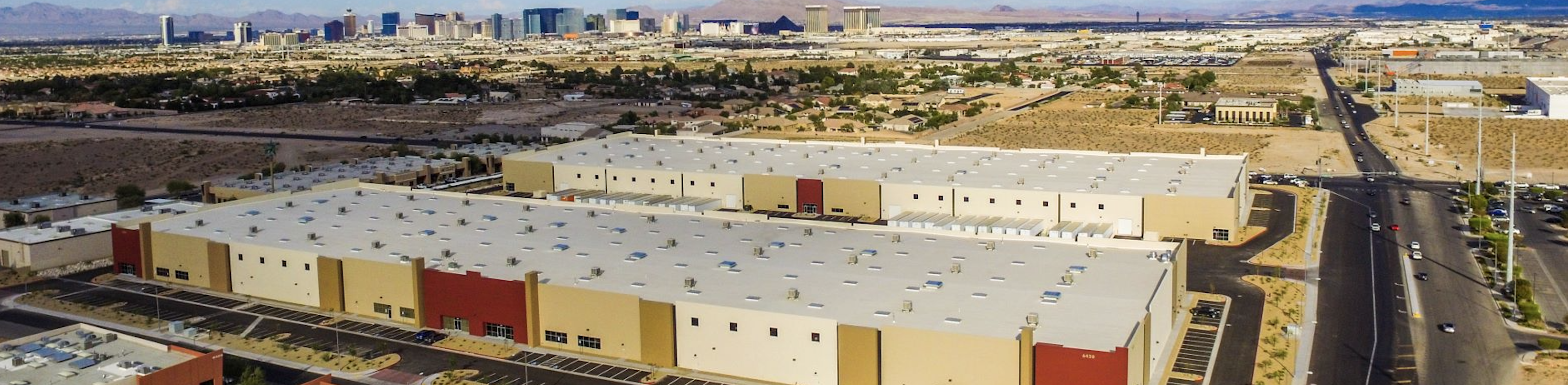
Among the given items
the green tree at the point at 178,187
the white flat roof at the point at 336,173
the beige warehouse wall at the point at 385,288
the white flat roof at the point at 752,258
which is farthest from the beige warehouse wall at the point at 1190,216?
the green tree at the point at 178,187

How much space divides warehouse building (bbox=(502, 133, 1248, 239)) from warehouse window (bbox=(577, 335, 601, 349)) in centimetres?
1243

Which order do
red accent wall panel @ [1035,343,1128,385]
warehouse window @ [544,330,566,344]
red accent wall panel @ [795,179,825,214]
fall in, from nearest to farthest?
red accent wall panel @ [1035,343,1128,385] < warehouse window @ [544,330,566,344] < red accent wall panel @ [795,179,825,214]

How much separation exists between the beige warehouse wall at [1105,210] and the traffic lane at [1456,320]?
8.78m

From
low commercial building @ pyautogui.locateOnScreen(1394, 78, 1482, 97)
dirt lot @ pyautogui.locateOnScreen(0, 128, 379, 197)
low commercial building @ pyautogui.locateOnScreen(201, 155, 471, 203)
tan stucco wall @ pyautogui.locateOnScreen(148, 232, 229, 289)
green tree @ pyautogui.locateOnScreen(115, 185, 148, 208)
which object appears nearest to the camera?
tan stucco wall @ pyautogui.locateOnScreen(148, 232, 229, 289)

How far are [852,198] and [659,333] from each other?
2072cm

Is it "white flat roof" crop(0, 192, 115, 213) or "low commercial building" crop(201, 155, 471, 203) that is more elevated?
"low commercial building" crop(201, 155, 471, 203)

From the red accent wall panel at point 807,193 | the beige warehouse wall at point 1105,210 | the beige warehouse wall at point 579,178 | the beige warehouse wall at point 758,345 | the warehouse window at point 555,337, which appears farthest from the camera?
the beige warehouse wall at point 579,178

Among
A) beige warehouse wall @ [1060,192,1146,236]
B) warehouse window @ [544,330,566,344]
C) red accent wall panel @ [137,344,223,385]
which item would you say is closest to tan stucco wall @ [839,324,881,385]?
warehouse window @ [544,330,566,344]

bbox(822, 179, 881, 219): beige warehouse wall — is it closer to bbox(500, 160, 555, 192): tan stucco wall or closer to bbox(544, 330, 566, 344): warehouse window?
bbox(500, 160, 555, 192): tan stucco wall

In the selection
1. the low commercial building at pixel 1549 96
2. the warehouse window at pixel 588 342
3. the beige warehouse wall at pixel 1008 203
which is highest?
the low commercial building at pixel 1549 96

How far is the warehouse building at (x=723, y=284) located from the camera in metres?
25.9

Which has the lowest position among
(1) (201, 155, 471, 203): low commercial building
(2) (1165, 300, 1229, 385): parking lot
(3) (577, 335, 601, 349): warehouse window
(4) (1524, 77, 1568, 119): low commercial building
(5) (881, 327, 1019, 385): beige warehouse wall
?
(2) (1165, 300, 1229, 385): parking lot

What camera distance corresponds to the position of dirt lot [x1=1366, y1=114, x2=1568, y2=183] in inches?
2406

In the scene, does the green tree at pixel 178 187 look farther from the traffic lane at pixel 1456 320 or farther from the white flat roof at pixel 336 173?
the traffic lane at pixel 1456 320
